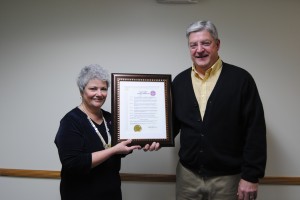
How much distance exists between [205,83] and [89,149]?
28.8 inches

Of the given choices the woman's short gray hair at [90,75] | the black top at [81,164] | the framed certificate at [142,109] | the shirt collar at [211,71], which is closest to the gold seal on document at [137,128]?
the framed certificate at [142,109]

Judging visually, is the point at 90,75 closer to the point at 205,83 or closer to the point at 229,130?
the point at 205,83

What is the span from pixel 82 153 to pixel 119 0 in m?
1.18

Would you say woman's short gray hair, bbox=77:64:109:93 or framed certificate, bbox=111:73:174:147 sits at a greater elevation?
woman's short gray hair, bbox=77:64:109:93

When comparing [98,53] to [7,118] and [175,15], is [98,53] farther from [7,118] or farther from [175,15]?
[7,118]

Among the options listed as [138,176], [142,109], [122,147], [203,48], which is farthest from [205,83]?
[138,176]

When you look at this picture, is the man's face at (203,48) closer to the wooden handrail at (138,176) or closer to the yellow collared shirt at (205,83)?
the yellow collared shirt at (205,83)

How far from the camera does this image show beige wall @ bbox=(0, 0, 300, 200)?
6.45 feet

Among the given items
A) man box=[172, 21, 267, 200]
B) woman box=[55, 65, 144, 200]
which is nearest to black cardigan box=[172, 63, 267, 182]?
man box=[172, 21, 267, 200]

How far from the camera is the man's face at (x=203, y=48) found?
1.49 meters

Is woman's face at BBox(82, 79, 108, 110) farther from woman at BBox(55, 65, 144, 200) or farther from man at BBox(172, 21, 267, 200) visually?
man at BBox(172, 21, 267, 200)

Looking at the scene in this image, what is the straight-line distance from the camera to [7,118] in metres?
2.09

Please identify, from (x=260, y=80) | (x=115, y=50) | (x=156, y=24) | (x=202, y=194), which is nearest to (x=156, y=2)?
(x=156, y=24)

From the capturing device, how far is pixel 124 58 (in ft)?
6.62
